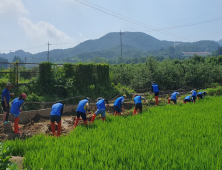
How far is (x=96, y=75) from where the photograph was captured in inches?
555

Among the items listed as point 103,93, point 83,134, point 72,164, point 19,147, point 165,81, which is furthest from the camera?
point 165,81

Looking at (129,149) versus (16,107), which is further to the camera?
(16,107)

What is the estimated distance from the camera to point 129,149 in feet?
13.6

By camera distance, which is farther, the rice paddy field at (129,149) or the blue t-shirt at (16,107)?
the blue t-shirt at (16,107)

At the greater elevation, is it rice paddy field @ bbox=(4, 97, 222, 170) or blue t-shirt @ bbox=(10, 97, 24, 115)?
blue t-shirt @ bbox=(10, 97, 24, 115)

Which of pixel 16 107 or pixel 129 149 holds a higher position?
pixel 16 107

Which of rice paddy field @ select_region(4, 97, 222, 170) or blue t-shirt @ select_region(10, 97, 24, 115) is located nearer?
rice paddy field @ select_region(4, 97, 222, 170)

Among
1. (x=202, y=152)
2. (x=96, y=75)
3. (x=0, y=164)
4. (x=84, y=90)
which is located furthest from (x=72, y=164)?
A: (x=96, y=75)

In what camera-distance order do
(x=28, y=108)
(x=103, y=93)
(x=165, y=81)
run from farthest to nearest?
(x=165, y=81) → (x=103, y=93) → (x=28, y=108)

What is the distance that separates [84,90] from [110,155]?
9.32 meters

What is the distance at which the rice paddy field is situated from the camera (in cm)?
356

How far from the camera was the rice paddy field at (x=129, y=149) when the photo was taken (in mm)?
3561

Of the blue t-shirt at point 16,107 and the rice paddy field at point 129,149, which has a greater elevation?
the blue t-shirt at point 16,107

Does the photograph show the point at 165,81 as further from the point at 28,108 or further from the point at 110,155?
the point at 110,155
